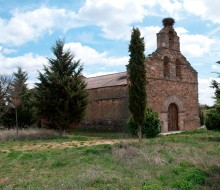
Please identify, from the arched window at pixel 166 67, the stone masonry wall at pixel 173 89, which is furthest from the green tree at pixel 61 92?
the arched window at pixel 166 67

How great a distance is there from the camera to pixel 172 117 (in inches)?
1001

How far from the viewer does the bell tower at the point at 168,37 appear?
950 inches

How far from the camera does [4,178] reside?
8.62 m

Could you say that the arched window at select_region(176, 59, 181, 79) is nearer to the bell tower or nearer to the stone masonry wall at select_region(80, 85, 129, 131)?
the bell tower

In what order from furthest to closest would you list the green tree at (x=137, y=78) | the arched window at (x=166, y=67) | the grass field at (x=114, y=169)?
1. the arched window at (x=166, y=67)
2. the green tree at (x=137, y=78)
3. the grass field at (x=114, y=169)

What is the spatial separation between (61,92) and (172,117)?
405 inches

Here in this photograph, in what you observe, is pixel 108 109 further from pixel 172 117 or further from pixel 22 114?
pixel 22 114

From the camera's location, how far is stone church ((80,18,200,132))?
23.0 m

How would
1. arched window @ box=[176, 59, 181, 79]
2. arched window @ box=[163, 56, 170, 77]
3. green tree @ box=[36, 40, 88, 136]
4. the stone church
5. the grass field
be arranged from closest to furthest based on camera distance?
the grass field, green tree @ box=[36, 40, 88, 136], the stone church, arched window @ box=[163, 56, 170, 77], arched window @ box=[176, 59, 181, 79]

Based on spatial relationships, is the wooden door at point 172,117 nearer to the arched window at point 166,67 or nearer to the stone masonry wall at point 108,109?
the arched window at point 166,67

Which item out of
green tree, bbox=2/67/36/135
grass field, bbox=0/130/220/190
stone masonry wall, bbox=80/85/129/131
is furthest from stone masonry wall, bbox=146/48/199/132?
grass field, bbox=0/130/220/190

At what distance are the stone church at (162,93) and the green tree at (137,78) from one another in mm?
6380

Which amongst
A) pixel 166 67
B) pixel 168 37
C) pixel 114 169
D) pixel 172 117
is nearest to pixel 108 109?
pixel 172 117

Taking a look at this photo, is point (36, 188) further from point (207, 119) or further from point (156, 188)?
point (207, 119)
